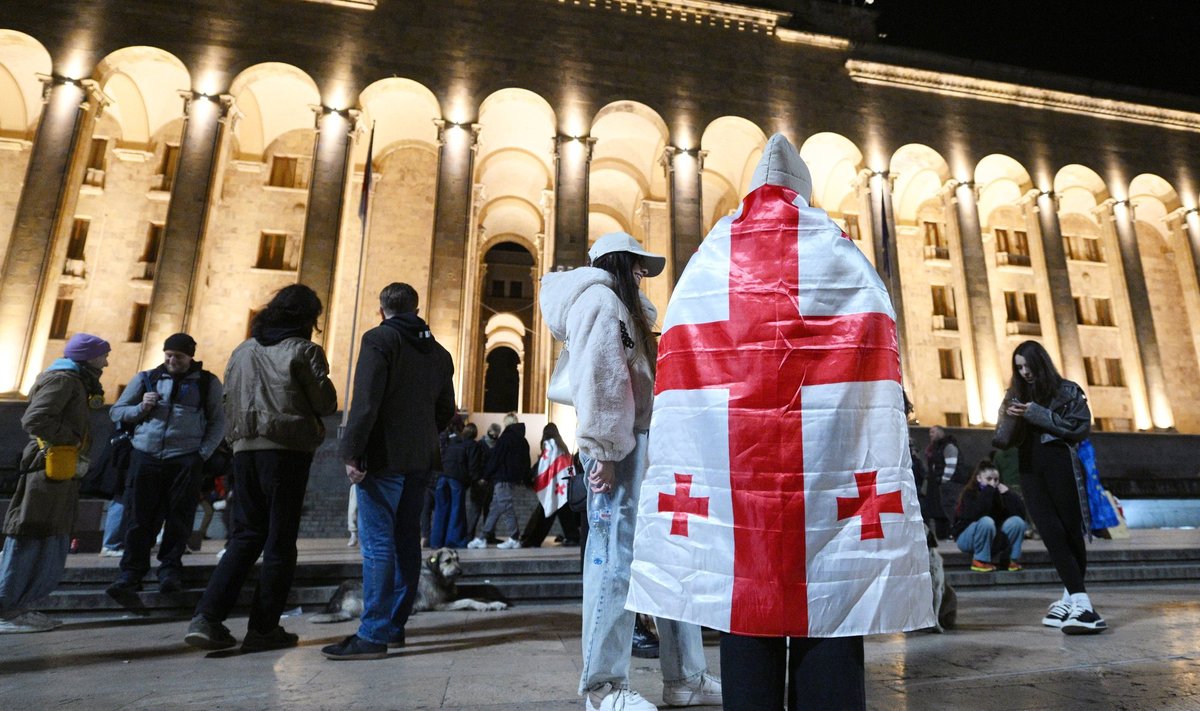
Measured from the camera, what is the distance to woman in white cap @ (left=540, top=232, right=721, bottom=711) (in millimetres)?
2547

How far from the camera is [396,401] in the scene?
13.1 feet

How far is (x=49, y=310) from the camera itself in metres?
15.0

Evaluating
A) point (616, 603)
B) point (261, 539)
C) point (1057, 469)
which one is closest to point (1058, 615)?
point (1057, 469)

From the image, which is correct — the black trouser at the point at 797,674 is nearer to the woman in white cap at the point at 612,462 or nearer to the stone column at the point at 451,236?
the woman in white cap at the point at 612,462

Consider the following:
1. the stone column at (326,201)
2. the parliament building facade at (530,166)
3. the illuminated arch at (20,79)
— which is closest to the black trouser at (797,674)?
the parliament building facade at (530,166)

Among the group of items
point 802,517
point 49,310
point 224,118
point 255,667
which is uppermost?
point 224,118

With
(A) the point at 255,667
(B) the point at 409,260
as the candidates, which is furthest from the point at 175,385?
(B) the point at 409,260

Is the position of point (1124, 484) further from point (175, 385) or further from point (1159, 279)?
point (175, 385)

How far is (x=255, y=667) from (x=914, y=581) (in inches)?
129

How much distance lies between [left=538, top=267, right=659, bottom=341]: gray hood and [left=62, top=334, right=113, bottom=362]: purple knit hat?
3866mm

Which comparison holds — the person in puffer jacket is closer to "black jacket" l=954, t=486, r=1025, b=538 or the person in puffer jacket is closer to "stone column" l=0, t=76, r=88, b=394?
"black jacket" l=954, t=486, r=1025, b=538

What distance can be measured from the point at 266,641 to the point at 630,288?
3.00 m

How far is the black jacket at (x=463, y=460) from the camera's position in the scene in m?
8.83

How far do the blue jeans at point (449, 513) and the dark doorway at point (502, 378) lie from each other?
36240mm
